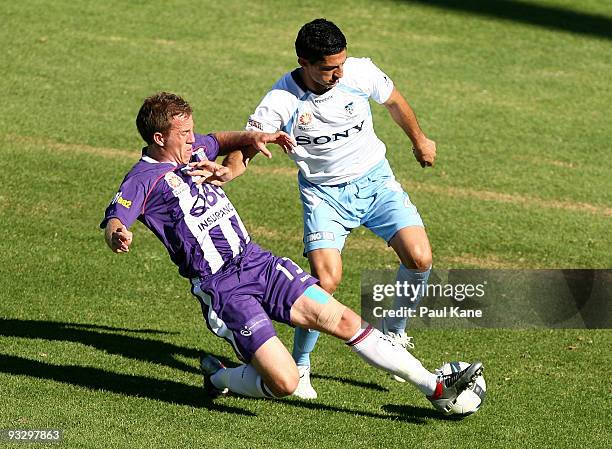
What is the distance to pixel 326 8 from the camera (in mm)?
22266

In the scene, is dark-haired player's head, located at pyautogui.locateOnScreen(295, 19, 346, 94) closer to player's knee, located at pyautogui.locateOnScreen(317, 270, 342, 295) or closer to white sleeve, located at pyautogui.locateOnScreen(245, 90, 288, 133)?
white sleeve, located at pyautogui.locateOnScreen(245, 90, 288, 133)

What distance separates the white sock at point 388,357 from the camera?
8.09 metres

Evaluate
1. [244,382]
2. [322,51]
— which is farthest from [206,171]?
[244,382]

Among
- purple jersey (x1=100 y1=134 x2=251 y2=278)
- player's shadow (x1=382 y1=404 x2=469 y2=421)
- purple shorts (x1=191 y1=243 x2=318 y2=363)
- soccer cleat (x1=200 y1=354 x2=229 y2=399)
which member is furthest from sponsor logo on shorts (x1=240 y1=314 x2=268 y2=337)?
player's shadow (x1=382 y1=404 x2=469 y2=421)

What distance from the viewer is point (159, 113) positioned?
797 cm

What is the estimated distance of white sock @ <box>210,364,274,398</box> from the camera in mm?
8141

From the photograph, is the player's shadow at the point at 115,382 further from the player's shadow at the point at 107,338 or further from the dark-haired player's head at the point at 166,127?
the dark-haired player's head at the point at 166,127

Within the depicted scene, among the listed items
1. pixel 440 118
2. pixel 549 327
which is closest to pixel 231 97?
pixel 440 118

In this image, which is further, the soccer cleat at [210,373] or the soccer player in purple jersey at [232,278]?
the soccer cleat at [210,373]

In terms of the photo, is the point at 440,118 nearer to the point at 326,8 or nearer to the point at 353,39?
the point at 353,39

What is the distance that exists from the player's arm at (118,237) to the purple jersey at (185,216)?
349 millimetres

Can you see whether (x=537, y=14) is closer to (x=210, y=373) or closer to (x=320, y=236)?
(x=320, y=236)

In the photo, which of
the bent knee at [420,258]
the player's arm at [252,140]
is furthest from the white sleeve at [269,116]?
the bent knee at [420,258]

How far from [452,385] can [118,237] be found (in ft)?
8.55
